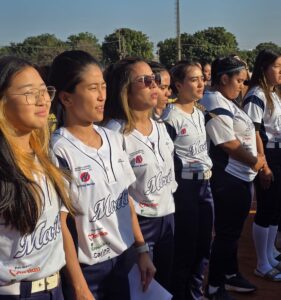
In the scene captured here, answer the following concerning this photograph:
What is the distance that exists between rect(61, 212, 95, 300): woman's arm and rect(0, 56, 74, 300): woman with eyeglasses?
7cm

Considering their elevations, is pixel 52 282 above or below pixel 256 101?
below

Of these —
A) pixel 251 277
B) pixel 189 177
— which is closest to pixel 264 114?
pixel 189 177

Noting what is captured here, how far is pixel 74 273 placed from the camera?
191cm

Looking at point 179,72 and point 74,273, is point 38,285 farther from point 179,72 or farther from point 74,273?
point 179,72

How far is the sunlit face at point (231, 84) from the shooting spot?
3.55m

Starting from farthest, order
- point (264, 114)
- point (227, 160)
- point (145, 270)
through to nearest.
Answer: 1. point (264, 114)
2. point (227, 160)
3. point (145, 270)

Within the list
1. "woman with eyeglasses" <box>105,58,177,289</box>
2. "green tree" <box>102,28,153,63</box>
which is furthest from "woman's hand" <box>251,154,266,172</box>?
"green tree" <box>102,28,153,63</box>

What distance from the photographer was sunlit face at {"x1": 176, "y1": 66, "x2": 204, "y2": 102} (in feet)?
11.1

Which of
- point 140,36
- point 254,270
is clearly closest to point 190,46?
point 140,36

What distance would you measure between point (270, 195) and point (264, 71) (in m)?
1.14

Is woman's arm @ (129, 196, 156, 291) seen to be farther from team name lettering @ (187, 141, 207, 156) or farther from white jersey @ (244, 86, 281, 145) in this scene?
white jersey @ (244, 86, 281, 145)

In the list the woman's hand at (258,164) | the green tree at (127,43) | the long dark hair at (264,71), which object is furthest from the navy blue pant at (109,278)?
the green tree at (127,43)

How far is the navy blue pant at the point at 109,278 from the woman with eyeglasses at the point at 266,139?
2.08m

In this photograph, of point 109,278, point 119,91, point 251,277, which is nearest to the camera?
point 109,278
